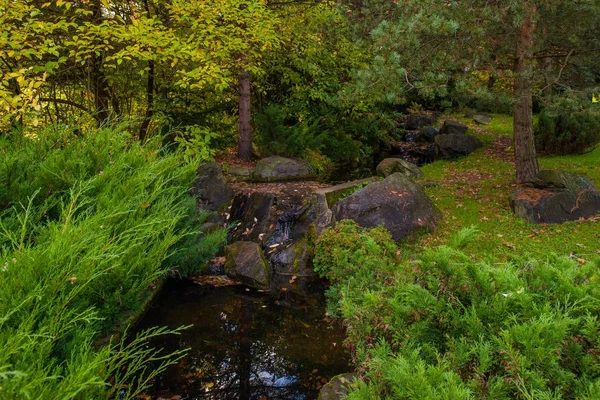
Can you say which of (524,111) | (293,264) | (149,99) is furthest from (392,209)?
(149,99)

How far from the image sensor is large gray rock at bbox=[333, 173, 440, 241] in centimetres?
714

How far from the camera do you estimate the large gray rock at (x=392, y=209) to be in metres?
7.14

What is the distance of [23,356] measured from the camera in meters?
1.79

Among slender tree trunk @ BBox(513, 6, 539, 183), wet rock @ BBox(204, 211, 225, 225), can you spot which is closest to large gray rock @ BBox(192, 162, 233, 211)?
wet rock @ BBox(204, 211, 225, 225)

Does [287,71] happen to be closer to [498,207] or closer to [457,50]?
[457,50]

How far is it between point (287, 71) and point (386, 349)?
34.5 ft

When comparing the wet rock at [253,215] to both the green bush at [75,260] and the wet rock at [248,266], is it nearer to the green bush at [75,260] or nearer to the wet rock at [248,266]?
the wet rock at [248,266]

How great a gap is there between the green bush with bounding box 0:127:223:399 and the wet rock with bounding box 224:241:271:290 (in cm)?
92

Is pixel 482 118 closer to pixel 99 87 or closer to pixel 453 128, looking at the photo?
pixel 453 128

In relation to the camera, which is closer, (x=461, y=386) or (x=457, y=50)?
(x=461, y=386)

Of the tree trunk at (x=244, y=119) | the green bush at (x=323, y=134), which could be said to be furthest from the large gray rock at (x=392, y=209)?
the tree trunk at (x=244, y=119)

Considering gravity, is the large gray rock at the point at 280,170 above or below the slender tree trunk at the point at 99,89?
below

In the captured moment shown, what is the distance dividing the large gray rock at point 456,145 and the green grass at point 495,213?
969 mm

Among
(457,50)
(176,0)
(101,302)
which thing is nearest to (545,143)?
(457,50)
